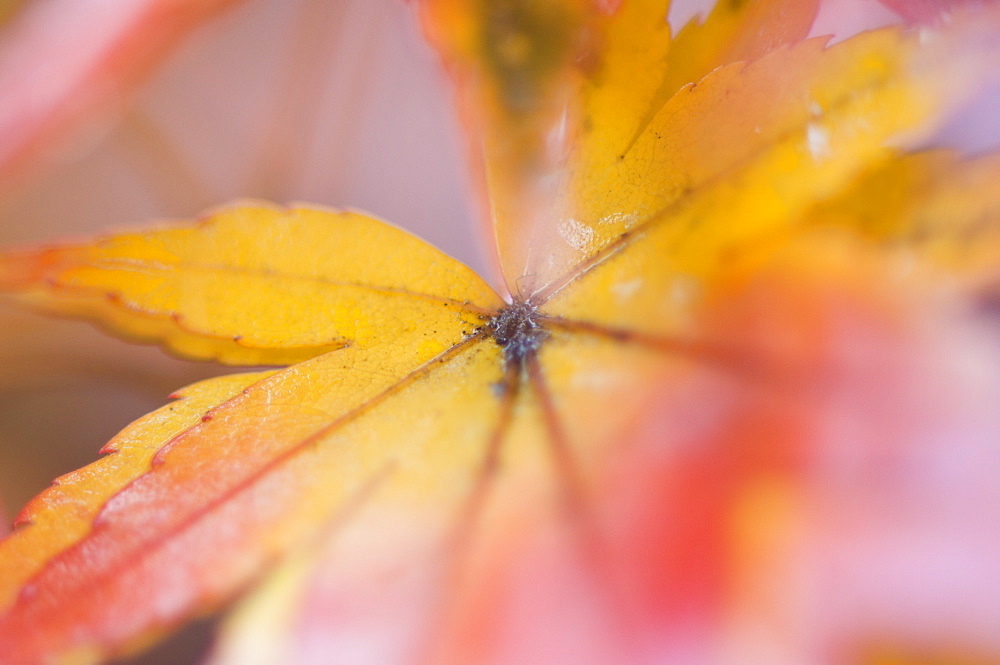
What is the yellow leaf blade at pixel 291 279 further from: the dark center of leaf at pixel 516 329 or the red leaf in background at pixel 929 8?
the red leaf in background at pixel 929 8

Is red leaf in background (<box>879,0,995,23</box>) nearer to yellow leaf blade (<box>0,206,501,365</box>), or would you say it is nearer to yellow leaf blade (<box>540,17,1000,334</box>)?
yellow leaf blade (<box>540,17,1000,334</box>)

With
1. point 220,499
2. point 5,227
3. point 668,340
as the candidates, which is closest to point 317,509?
point 220,499

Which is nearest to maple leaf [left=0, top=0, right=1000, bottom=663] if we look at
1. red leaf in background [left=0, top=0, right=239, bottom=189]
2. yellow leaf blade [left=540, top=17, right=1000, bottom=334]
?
yellow leaf blade [left=540, top=17, right=1000, bottom=334]

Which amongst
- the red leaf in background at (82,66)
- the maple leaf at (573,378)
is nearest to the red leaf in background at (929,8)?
the maple leaf at (573,378)

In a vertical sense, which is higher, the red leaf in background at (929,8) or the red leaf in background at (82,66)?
the red leaf in background at (82,66)

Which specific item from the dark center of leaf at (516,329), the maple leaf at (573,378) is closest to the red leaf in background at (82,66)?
the maple leaf at (573,378)

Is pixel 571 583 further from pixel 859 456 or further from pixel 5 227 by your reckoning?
pixel 5 227

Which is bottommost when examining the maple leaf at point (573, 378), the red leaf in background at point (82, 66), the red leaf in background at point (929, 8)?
the maple leaf at point (573, 378)

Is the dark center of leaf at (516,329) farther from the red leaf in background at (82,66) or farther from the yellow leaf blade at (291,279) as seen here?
the red leaf in background at (82,66)
